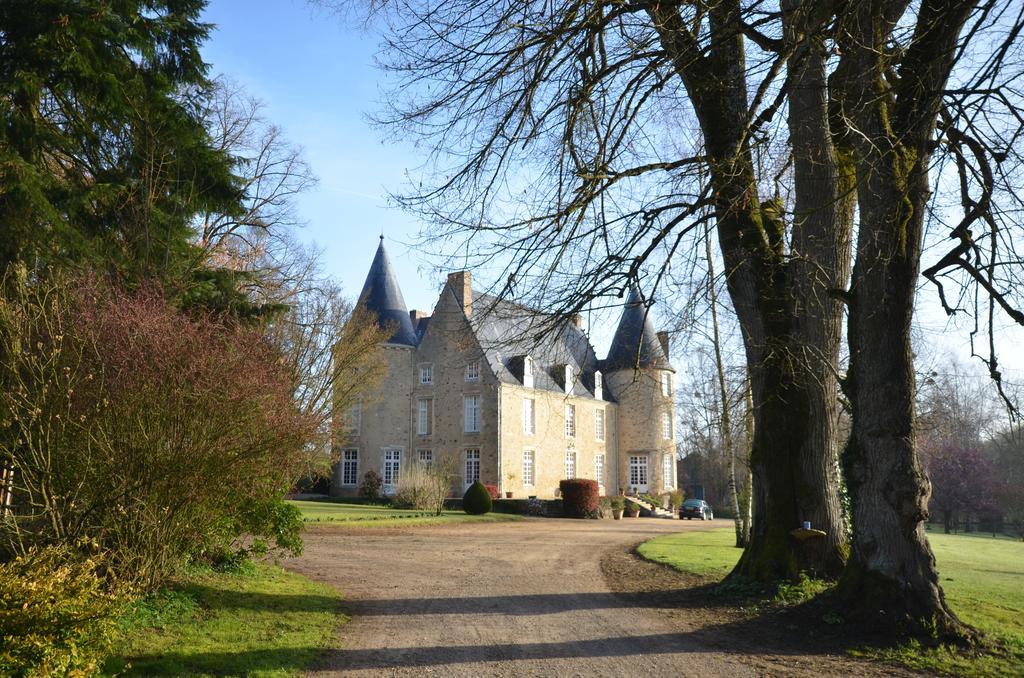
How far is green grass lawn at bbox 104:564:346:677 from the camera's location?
545cm

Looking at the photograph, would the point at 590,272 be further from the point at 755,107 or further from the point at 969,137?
the point at 969,137

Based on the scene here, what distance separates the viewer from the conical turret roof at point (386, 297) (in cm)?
3494

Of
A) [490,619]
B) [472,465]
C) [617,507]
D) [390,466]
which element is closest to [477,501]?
[472,465]

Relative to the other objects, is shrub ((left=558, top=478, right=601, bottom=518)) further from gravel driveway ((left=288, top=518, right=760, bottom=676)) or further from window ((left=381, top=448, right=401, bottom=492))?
gravel driveway ((left=288, top=518, right=760, bottom=676))

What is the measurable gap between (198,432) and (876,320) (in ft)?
22.1

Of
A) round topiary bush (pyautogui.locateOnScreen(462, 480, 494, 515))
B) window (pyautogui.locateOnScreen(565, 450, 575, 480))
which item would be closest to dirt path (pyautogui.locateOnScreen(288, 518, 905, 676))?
round topiary bush (pyautogui.locateOnScreen(462, 480, 494, 515))

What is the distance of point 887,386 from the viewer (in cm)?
718

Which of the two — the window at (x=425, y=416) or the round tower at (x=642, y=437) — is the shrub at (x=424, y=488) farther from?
the round tower at (x=642, y=437)

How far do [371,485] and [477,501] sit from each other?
8.82 metres

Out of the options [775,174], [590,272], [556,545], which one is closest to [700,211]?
[775,174]

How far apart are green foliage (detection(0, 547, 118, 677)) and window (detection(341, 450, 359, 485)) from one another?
105ft

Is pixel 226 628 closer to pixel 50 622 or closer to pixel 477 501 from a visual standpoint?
pixel 50 622

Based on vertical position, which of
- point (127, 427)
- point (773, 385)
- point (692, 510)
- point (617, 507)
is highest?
point (773, 385)

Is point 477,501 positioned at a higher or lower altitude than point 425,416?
lower
